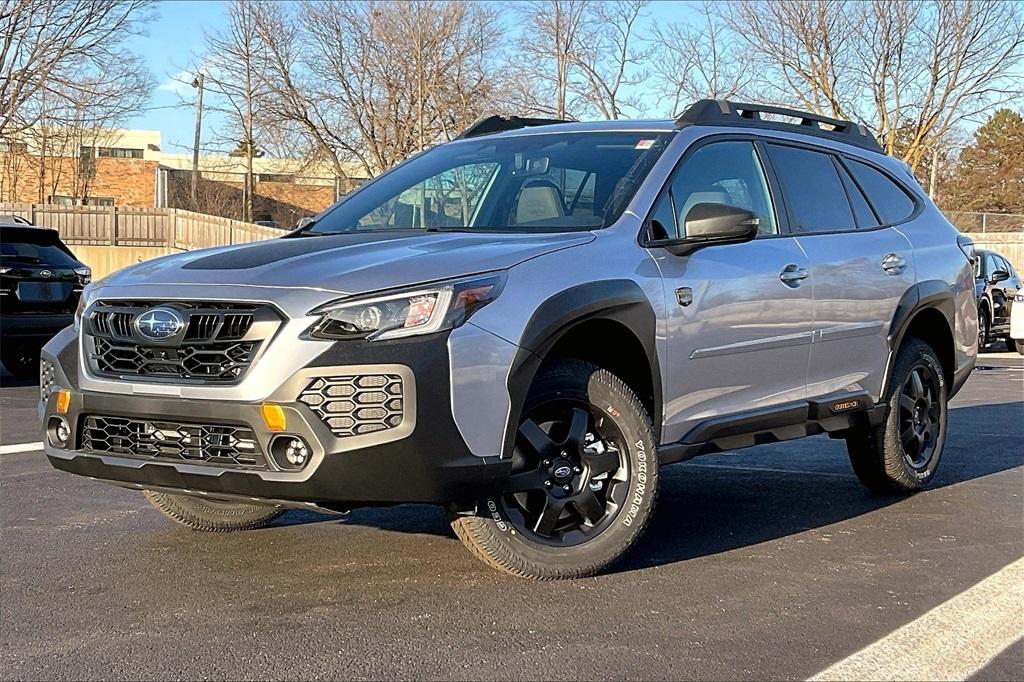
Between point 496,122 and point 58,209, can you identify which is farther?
point 58,209

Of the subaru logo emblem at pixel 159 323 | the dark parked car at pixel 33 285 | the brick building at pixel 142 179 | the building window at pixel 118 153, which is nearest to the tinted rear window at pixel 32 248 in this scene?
the dark parked car at pixel 33 285

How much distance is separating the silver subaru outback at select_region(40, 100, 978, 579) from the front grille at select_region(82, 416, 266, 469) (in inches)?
0.4

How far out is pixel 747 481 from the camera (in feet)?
23.2

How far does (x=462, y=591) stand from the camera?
14.7ft

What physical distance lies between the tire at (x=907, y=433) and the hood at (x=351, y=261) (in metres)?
2.46

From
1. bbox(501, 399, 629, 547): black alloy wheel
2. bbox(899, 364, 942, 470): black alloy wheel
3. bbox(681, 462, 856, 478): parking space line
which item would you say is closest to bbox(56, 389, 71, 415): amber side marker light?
bbox(501, 399, 629, 547): black alloy wheel

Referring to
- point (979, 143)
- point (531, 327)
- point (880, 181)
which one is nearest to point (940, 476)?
point (880, 181)

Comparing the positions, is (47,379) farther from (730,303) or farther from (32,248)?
(32,248)

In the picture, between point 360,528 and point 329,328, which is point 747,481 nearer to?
point 360,528

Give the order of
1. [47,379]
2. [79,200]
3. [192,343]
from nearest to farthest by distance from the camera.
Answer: [192,343] < [47,379] < [79,200]

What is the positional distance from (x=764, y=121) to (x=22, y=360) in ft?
29.9

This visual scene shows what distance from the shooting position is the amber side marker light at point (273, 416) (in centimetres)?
404

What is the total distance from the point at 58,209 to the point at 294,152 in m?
8.83

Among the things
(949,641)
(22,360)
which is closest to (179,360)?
(949,641)
